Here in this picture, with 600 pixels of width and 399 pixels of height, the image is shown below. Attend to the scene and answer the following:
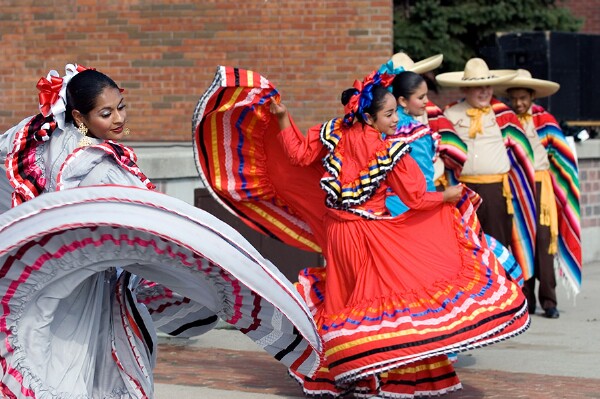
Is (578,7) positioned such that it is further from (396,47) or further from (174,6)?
(174,6)

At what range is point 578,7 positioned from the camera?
2534 cm

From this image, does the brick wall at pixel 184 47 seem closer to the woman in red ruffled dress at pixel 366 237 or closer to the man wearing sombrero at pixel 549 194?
the man wearing sombrero at pixel 549 194

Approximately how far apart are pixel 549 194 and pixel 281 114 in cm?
376

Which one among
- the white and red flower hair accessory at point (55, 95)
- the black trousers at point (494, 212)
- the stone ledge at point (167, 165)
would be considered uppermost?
the white and red flower hair accessory at point (55, 95)

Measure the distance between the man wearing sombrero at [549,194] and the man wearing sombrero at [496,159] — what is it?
148mm

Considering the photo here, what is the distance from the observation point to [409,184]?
761 cm

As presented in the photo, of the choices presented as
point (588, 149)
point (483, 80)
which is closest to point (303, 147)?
point (483, 80)

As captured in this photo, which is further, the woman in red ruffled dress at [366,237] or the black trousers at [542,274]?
the black trousers at [542,274]

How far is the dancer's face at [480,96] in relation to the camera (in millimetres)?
10522

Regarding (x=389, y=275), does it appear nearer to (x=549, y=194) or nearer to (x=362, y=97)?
(x=362, y=97)

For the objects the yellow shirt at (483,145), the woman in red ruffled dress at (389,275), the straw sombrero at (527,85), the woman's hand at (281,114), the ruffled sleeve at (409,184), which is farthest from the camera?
the straw sombrero at (527,85)

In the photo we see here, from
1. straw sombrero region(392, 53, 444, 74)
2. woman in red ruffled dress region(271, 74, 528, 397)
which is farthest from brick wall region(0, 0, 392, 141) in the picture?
woman in red ruffled dress region(271, 74, 528, 397)

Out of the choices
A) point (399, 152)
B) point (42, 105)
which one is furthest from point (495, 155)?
point (42, 105)

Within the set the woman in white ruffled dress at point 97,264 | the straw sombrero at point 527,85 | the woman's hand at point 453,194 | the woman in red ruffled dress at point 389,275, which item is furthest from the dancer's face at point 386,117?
the straw sombrero at point 527,85
